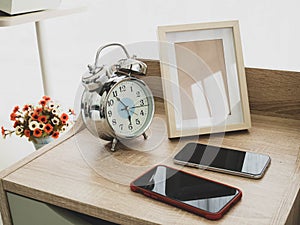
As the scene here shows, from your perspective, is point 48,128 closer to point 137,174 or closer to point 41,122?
point 41,122

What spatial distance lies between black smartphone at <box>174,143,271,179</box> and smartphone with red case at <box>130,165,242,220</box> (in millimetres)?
56

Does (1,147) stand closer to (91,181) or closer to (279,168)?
(91,181)

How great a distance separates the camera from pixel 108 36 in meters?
1.78

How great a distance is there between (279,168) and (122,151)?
342 millimetres

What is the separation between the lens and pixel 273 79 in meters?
1.25

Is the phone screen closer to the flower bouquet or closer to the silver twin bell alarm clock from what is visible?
the silver twin bell alarm clock

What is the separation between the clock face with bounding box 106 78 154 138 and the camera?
111 cm

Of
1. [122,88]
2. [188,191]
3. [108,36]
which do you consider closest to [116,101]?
[122,88]

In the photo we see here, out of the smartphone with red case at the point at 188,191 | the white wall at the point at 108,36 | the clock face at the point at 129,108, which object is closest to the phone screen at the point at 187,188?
the smartphone with red case at the point at 188,191

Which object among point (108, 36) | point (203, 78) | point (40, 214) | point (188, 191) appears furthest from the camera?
point (108, 36)

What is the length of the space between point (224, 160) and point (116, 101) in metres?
0.26

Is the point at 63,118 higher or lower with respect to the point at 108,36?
lower

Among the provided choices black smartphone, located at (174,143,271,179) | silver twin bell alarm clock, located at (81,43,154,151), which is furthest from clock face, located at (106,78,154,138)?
black smartphone, located at (174,143,271,179)

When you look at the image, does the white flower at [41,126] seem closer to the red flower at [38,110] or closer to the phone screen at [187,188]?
the red flower at [38,110]
